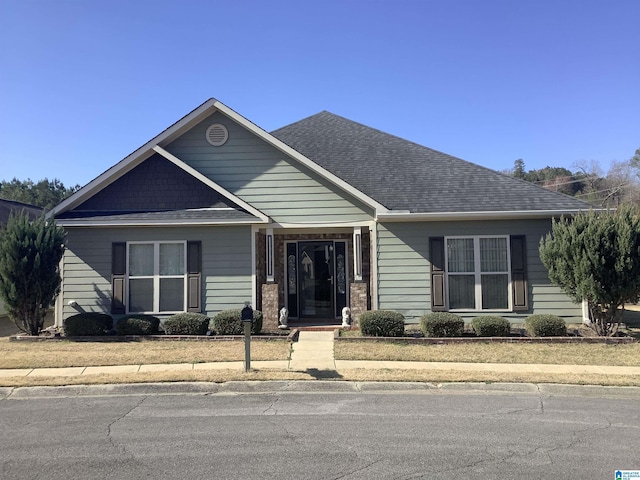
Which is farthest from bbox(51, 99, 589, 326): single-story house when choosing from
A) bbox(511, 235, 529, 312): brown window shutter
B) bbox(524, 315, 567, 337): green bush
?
bbox(524, 315, 567, 337): green bush

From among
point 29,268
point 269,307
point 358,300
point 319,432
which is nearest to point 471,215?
point 358,300

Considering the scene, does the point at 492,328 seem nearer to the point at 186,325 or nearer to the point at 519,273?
the point at 519,273

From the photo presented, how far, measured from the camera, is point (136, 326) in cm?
1119

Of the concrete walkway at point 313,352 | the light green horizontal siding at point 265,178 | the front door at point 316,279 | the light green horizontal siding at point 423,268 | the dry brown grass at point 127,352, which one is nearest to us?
the concrete walkway at point 313,352

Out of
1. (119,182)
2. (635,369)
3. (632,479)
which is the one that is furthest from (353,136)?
(632,479)

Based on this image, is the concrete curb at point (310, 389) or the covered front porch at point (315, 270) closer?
the concrete curb at point (310, 389)

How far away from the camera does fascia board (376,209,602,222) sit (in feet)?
39.2

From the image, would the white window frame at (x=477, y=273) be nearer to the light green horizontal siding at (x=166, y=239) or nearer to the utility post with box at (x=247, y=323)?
the light green horizontal siding at (x=166, y=239)

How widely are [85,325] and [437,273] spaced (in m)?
8.85

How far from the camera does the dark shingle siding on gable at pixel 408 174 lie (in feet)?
41.0

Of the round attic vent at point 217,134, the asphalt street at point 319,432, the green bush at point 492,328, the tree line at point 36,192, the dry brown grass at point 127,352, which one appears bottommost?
the asphalt street at point 319,432

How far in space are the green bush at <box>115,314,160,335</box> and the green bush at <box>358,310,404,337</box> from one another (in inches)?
200

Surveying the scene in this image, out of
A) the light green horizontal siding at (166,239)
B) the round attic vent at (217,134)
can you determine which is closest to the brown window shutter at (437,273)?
the light green horizontal siding at (166,239)

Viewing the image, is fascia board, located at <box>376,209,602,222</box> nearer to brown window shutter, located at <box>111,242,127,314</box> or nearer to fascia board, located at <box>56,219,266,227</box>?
fascia board, located at <box>56,219,266,227</box>
